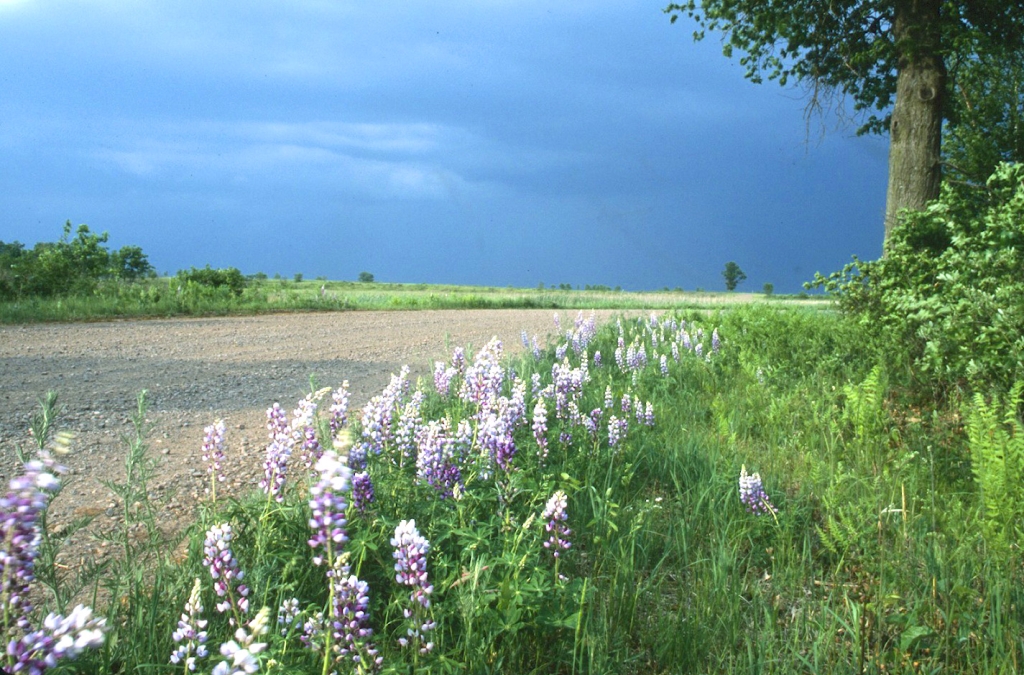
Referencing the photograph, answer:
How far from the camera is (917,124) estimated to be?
1029 centimetres

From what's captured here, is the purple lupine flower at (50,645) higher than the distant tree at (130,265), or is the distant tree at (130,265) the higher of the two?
the distant tree at (130,265)

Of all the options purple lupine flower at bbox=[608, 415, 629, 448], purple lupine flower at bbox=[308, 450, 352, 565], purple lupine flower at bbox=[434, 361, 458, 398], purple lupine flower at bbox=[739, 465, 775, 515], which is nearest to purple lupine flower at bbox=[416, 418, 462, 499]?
purple lupine flower at bbox=[308, 450, 352, 565]

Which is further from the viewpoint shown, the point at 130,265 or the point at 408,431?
the point at 130,265

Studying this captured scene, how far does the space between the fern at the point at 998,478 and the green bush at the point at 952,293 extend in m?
0.91

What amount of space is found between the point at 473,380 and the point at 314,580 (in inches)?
68.8

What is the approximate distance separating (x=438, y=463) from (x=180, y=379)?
20.3ft

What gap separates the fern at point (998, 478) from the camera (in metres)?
3.72

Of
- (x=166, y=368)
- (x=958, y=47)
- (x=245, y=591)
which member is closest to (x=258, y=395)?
(x=166, y=368)

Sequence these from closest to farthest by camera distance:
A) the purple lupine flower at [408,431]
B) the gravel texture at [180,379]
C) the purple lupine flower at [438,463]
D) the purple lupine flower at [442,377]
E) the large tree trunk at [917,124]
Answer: the purple lupine flower at [438,463], the purple lupine flower at [408,431], the gravel texture at [180,379], the purple lupine flower at [442,377], the large tree trunk at [917,124]

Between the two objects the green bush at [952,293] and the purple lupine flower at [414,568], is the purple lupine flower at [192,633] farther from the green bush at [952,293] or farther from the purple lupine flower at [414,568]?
the green bush at [952,293]

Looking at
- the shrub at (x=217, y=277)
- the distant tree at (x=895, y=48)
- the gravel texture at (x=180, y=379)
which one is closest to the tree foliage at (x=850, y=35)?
the distant tree at (x=895, y=48)

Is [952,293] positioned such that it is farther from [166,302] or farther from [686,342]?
[166,302]

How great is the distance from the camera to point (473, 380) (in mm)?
4391

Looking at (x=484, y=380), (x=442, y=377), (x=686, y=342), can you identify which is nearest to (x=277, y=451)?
(x=484, y=380)
